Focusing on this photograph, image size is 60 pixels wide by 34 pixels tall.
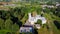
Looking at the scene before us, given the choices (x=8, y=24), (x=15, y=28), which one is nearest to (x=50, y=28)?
(x=15, y=28)

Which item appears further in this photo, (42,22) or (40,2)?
(40,2)

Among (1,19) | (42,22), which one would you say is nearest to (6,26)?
(1,19)

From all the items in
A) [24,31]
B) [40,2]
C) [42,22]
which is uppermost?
[40,2]

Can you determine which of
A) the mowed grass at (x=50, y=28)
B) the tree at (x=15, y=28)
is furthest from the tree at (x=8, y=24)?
the mowed grass at (x=50, y=28)

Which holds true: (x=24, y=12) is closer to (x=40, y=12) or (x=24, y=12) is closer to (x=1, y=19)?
(x=40, y=12)

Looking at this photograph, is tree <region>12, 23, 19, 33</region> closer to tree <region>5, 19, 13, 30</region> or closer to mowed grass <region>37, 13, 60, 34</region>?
tree <region>5, 19, 13, 30</region>

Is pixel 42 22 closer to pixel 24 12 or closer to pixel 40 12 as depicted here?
pixel 40 12

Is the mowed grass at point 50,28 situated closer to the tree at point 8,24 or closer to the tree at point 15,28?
the tree at point 15,28

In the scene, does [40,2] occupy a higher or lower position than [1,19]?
higher

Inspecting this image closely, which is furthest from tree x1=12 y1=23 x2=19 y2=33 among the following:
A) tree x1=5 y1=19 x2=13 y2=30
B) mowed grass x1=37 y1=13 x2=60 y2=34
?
mowed grass x1=37 y1=13 x2=60 y2=34

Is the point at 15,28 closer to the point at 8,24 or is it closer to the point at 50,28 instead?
the point at 8,24
